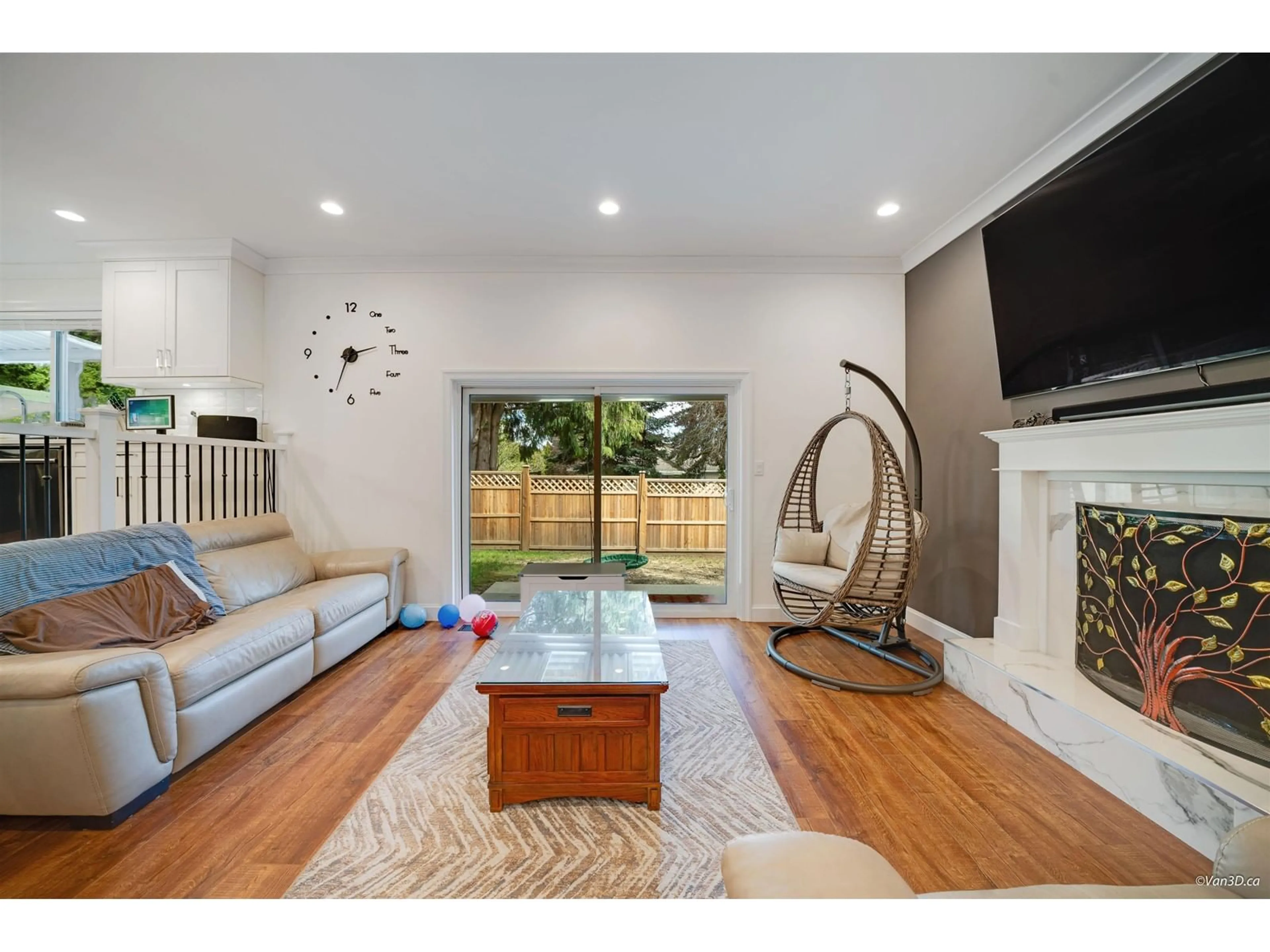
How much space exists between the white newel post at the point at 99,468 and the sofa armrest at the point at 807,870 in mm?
3296

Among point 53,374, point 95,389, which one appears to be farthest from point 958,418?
point 53,374

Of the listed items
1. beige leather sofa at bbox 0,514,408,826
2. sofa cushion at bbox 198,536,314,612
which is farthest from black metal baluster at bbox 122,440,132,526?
sofa cushion at bbox 198,536,314,612

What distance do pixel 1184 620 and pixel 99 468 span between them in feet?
15.5

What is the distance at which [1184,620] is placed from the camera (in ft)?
5.86

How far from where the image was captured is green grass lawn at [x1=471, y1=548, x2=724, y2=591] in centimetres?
416

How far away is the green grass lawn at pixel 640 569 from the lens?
A: 13.6ft

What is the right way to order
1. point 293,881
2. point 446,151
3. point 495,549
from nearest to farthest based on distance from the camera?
1. point 293,881
2. point 446,151
3. point 495,549

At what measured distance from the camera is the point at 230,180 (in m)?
2.75

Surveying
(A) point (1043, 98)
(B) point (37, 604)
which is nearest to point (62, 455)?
(B) point (37, 604)

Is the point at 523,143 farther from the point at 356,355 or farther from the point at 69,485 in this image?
the point at 69,485

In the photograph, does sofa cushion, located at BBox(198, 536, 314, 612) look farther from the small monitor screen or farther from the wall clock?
the wall clock

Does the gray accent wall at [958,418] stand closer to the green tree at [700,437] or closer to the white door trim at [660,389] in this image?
the white door trim at [660,389]

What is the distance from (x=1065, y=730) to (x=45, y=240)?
6.55 m
